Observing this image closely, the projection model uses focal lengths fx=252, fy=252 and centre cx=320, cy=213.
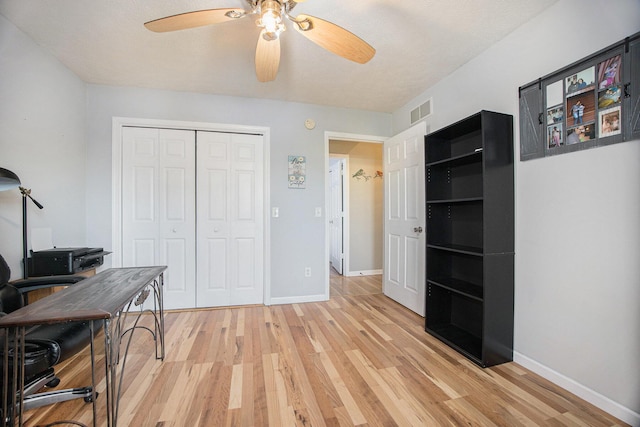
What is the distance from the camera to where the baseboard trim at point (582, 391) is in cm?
131

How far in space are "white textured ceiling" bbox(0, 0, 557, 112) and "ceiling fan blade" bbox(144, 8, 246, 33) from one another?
393 mm

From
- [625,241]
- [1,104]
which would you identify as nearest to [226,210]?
[1,104]

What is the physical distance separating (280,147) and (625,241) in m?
2.89

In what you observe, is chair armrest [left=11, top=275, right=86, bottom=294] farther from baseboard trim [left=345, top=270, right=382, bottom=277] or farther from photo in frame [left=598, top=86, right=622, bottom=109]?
baseboard trim [left=345, top=270, right=382, bottom=277]

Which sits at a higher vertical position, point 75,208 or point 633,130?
point 633,130

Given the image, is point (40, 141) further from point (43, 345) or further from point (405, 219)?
point (405, 219)

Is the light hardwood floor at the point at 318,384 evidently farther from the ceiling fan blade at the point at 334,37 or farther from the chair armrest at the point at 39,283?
the ceiling fan blade at the point at 334,37

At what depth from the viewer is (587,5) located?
4.83 ft

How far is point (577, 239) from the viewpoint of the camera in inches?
60.2

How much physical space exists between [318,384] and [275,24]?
2156mm

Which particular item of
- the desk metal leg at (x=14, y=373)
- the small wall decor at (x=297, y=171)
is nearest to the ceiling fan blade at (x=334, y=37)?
the small wall decor at (x=297, y=171)

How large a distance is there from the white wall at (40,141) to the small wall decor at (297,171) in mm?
2148

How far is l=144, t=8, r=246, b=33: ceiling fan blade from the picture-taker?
51.3 inches

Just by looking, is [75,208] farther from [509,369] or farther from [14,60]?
[509,369]
